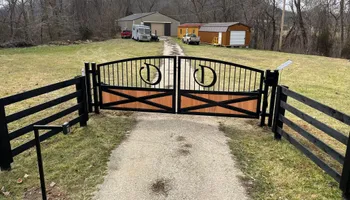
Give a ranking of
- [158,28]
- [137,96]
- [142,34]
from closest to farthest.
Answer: [137,96] < [142,34] < [158,28]

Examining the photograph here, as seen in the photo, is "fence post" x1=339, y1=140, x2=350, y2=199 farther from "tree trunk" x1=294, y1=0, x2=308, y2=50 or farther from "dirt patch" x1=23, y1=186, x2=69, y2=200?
"tree trunk" x1=294, y1=0, x2=308, y2=50

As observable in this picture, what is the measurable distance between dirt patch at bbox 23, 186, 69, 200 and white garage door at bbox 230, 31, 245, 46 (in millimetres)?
29875

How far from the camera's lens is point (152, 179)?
3.77m

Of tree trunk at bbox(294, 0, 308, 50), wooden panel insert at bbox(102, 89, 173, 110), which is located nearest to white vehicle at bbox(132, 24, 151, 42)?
tree trunk at bbox(294, 0, 308, 50)

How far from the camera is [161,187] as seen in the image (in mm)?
3588

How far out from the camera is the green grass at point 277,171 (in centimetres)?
348

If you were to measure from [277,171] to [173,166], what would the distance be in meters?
1.54

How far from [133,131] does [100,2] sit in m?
49.2

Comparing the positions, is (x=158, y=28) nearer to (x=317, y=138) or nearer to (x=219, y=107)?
(x=219, y=107)

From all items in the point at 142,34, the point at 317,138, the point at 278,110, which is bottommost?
the point at 317,138

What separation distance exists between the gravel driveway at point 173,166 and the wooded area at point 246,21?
1042 inches

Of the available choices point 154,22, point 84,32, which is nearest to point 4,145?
point 84,32

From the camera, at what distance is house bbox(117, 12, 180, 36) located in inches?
1861

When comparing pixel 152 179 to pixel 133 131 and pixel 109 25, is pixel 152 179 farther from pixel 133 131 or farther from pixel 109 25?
pixel 109 25
